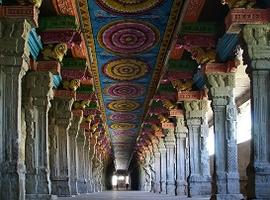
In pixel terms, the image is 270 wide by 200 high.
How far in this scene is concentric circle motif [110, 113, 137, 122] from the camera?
2938cm

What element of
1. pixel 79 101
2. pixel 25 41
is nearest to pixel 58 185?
pixel 79 101

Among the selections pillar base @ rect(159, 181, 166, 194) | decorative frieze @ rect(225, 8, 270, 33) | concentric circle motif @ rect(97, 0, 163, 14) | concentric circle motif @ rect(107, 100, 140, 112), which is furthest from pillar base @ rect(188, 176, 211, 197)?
pillar base @ rect(159, 181, 166, 194)

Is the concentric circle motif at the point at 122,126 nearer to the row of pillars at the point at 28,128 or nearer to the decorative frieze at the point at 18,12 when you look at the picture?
the row of pillars at the point at 28,128

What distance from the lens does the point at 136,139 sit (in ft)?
134

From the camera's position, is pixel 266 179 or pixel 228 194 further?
pixel 228 194

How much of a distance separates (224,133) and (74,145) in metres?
8.97

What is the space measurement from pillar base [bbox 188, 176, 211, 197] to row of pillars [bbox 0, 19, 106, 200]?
4422mm

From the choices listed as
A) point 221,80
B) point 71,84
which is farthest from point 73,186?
point 221,80

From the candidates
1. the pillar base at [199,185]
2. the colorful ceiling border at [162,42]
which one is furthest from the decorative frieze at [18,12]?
the pillar base at [199,185]

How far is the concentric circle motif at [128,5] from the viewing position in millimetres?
12211

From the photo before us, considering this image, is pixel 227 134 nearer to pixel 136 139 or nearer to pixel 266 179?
pixel 266 179

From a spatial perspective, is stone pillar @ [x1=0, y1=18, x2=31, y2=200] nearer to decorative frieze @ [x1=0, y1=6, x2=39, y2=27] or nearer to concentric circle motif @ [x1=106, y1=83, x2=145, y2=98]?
decorative frieze @ [x1=0, y1=6, x2=39, y2=27]

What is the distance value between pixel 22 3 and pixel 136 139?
→ 31388mm

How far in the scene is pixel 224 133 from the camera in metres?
14.0
